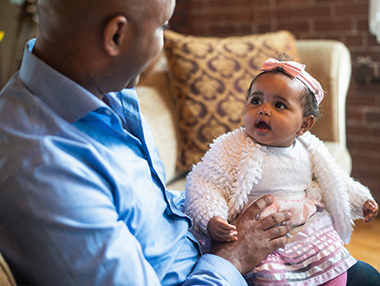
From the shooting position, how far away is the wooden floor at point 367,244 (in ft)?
6.37

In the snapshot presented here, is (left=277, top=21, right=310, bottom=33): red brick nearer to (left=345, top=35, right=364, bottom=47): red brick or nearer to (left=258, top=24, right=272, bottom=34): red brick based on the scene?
(left=258, top=24, right=272, bottom=34): red brick

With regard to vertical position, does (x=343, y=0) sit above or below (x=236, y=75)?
above

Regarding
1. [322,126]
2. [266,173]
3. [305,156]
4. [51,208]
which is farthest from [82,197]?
[322,126]

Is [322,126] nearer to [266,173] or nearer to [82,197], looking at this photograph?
[266,173]

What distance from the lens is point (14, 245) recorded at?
573mm

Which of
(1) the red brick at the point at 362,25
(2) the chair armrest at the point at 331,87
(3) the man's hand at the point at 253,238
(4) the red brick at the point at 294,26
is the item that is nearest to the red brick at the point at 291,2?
(4) the red brick at the point at 294,26

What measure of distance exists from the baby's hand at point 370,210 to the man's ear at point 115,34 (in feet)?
2.63

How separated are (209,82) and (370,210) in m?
0.96

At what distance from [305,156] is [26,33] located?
2.38 meters

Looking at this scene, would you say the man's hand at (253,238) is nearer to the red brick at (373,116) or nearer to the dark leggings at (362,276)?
the dark leggings at (362,276)

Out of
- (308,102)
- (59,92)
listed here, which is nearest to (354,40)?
(308,102)

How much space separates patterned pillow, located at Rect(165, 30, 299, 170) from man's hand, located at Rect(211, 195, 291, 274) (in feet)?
2.64

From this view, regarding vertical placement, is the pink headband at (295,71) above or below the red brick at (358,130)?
above

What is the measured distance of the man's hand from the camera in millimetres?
838
